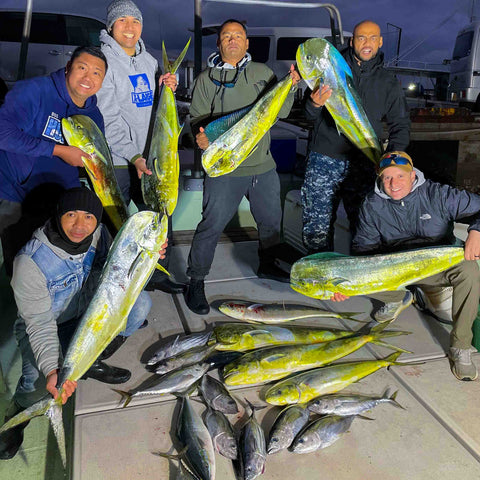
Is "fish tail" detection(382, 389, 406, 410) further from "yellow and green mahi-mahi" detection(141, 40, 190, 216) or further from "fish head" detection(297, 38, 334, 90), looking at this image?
"fish head" detection(297, 38, 334, 90)

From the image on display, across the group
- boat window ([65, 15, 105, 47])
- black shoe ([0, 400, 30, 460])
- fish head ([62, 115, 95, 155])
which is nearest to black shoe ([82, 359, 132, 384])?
black shoe ([0, 400, 30, 460])

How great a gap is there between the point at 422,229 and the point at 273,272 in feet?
4.26

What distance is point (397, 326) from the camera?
3.09m

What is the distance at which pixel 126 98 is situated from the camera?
9.75 feet

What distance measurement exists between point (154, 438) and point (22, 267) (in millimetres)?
1023

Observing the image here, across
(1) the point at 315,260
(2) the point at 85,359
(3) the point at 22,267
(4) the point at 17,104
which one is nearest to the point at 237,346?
(1) the point at 315,260

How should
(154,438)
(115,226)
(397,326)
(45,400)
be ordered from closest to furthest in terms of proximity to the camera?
1. (45,400)
2. (154,438)
3. (115,226)
4. (397,326)

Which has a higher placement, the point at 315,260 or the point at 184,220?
the point at 315,260

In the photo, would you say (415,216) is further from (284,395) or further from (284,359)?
(284,395)

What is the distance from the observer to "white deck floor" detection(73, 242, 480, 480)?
200 cm

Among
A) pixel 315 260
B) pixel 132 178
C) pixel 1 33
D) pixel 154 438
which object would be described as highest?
pixel 1 33

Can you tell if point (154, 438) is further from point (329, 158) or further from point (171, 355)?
point (329, 158)

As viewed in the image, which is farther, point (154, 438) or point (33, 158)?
point (33, 158)

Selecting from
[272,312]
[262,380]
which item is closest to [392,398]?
[262,380]
